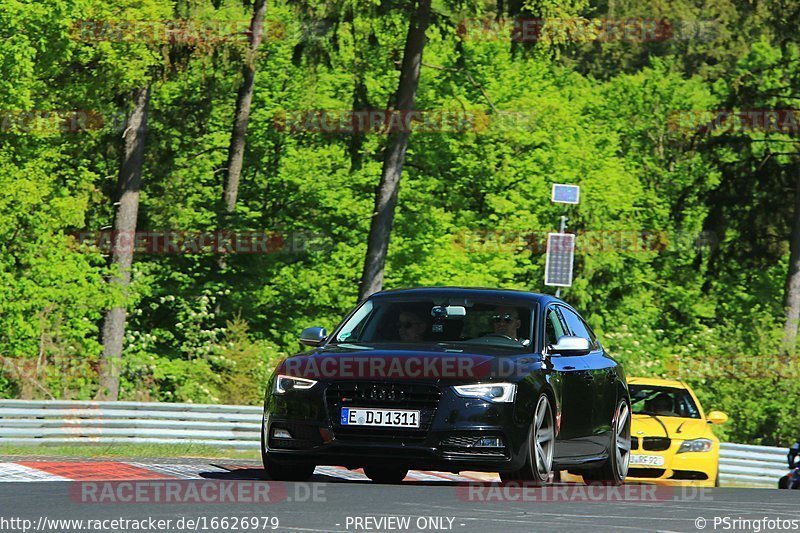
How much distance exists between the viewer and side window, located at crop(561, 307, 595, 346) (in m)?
14.3

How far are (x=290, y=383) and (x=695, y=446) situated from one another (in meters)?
8.91

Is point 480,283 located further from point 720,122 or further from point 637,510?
point 637,510

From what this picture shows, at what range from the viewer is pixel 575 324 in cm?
1466

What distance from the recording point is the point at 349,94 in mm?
51594

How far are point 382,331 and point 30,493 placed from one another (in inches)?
137

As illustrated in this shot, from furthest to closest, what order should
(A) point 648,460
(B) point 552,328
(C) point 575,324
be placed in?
(A) point 648,460 < (C) point 575,324 < (B) point 552,328

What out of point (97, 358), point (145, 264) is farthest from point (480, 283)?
point (97, 358)

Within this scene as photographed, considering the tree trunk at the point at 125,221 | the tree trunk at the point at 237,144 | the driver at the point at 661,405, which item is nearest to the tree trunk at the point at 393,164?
the tree trunk at the point at 125,221

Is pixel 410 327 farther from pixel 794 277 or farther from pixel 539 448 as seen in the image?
pixel 794 277

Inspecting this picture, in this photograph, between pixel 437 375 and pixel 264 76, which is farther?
pixel 264 76

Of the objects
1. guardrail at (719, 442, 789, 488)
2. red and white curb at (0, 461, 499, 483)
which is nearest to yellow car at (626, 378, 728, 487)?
red and white curb at (0, 461, 499, 483)

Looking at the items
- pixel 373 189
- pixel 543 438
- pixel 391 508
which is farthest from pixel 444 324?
pixel 373 189

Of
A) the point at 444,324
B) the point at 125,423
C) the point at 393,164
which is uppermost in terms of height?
the point at 393,164

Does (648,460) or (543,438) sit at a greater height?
(543,438)
